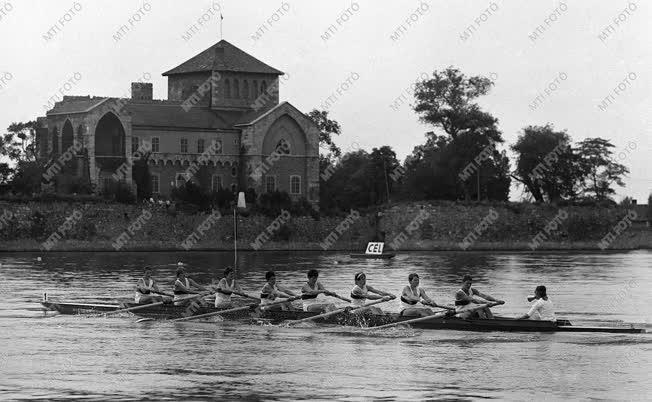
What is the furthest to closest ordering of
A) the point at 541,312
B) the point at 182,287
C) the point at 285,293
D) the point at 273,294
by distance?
the point at 182,287
the point at 285,293
the point at 273,294
the point at 541,312

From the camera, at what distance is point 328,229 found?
110250mm

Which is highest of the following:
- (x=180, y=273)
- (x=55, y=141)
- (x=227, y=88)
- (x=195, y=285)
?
(x=227, y=88)

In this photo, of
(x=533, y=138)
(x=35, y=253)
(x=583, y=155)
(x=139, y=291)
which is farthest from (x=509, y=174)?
(x=139, y=291)

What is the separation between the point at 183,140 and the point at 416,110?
65.1 feet

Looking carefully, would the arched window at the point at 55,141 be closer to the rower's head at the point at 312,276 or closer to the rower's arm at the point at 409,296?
the rower's head at the point at 312,276

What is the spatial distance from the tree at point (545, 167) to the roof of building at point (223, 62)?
23322mm

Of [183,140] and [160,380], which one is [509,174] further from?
[160,380]

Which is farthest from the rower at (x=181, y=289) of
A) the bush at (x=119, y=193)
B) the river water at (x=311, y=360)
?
the bush at (x=119, y=193)

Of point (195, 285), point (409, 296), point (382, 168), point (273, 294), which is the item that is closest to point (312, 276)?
point (273, 294)

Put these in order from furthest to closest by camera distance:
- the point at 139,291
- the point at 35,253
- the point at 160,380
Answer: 1. the point at 35,253
2. the point at 139,291
3. the point at 160,380

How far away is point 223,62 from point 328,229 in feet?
73.6

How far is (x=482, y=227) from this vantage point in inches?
4387

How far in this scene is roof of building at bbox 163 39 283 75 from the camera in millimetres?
124188

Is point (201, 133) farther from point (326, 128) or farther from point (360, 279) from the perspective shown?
point (360, 279)
